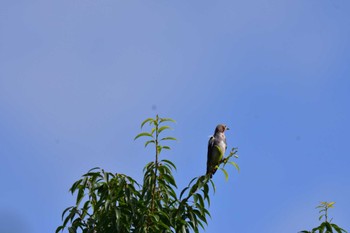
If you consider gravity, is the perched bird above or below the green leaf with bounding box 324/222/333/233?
above

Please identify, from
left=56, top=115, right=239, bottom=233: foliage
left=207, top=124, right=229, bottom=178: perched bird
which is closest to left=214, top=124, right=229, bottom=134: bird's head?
left=207, top=124, right=229, bottom=178: perched bird

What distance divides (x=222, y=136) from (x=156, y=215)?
6.14 meters

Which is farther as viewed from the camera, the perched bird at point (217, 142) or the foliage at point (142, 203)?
the perched bird at point (217, 142)

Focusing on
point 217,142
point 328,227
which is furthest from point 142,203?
point 217,142

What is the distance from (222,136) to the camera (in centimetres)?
1178

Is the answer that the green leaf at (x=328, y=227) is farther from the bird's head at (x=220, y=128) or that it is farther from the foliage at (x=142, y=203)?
the bird's head at (x=220, y=128)

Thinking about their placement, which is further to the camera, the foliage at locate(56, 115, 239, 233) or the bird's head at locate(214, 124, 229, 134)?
the bird's head at locate(214, 124, 229, 134)

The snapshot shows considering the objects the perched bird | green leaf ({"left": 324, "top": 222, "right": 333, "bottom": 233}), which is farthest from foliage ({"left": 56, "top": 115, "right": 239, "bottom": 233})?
the perched bird

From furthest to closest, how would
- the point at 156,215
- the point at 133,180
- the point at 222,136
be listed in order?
the point at 222,136
the point at 133,180
the point at 156,215

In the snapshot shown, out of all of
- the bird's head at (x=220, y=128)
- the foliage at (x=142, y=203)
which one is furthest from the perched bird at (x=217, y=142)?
the foliage at (x=142, y=203)

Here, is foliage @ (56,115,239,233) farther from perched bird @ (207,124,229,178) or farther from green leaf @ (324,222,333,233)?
perched bird @ (207,124,229,178)

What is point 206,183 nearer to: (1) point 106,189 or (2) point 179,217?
(2) point 179,217

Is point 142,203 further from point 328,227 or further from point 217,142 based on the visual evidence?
point 217,142

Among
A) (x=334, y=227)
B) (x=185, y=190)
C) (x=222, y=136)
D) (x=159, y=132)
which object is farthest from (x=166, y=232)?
(x=222, y=136)
